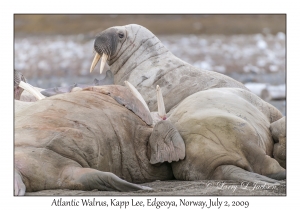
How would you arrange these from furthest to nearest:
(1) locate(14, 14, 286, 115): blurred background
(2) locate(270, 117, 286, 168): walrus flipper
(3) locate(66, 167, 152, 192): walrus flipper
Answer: (1) locate(14, 14, 286, 115): blurred background < (2) locate(270, 117, 286, 168): walrus flipper < (3) locate(66, 167, 152, 192): walrus flipper

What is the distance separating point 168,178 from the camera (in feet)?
21.1

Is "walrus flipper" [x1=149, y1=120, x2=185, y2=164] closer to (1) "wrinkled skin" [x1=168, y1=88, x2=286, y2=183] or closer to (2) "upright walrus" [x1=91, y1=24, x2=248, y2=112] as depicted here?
(1) "wrinkled skin" [x1=168, y1=88, x2=286, y2=183]

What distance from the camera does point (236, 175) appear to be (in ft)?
19.1

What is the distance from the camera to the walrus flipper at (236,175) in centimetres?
574

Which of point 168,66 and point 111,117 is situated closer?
point 111,117

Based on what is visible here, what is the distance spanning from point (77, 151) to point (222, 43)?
18663 mm

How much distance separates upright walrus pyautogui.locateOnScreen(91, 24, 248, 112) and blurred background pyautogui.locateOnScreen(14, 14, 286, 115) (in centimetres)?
397

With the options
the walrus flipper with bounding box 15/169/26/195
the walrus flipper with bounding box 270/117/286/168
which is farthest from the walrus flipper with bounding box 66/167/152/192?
the walrus flipper with bounding box 270/117/286/168

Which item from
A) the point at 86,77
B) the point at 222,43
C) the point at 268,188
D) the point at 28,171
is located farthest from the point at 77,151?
the point at 222,43

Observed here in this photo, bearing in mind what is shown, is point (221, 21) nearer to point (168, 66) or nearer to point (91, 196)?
point (168, 66)

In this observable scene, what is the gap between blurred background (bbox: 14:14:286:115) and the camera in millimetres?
18125

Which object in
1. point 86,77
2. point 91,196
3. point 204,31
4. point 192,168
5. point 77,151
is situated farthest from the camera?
point 204,31

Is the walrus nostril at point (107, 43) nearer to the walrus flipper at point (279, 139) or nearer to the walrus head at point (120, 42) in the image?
the walrus head at point (120, 42)

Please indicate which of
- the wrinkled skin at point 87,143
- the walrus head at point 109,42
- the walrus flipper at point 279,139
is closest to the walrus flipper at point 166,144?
the wrinkled skin at point 87,143
